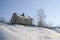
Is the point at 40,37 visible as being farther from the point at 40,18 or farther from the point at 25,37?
the point at 40,18

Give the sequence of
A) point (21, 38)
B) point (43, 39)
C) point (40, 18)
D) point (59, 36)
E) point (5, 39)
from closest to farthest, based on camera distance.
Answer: point (5, 39) → point (21, 38) → point (43, 39) → point (59, 36) → point (40, 18)

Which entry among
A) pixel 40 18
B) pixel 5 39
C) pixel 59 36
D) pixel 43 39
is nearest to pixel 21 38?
pixel 5 39

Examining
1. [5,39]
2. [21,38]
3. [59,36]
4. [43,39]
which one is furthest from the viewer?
[59,36]

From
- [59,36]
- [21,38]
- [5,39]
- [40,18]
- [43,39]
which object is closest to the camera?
[5,39]

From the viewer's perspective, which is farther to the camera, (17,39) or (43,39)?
(43,39)

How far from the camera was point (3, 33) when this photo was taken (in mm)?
3258

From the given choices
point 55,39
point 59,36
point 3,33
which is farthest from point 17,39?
point 59,36

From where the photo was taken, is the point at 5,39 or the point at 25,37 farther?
the point at 25,37

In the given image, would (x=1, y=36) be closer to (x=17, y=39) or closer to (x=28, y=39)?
(x=17, y=39)

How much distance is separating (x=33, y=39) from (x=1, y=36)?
87 centimetres

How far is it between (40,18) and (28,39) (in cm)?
3526

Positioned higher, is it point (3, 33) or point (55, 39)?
point (3, 33)

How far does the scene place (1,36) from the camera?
10.2ft

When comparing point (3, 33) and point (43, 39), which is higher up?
point (3, 33)
